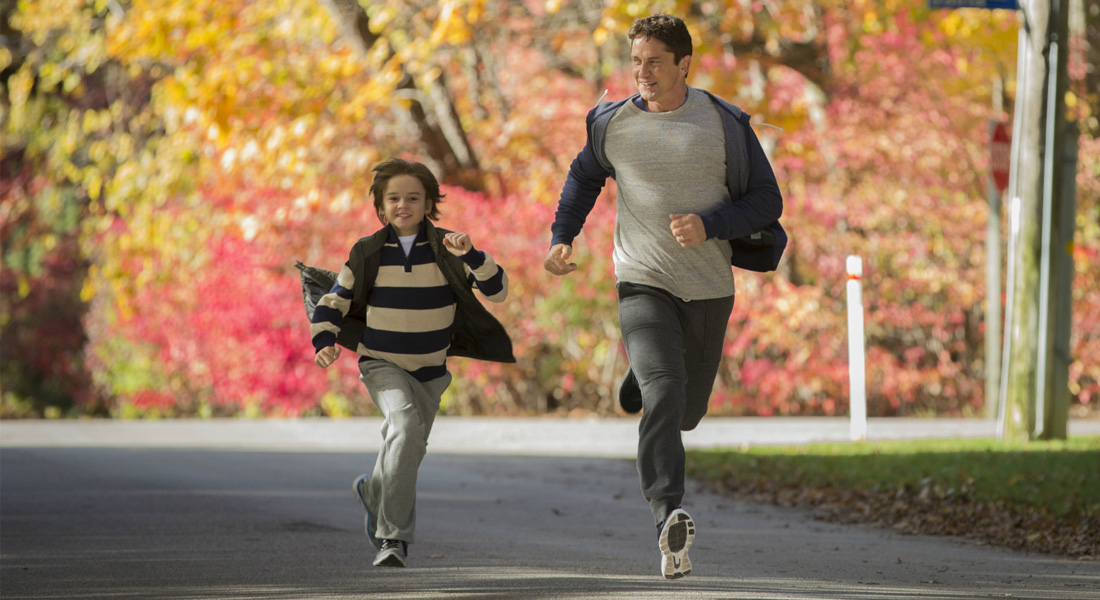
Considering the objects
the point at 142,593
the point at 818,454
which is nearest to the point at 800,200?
the point at 818,454

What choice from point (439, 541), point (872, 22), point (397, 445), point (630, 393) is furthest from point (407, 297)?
point (872, 22)

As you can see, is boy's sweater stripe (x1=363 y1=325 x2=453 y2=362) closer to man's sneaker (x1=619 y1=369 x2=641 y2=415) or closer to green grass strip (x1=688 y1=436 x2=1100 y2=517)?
man's sneaker (x1=619 y1=369 x2=641 y2=415)

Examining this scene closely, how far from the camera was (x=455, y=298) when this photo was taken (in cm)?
584

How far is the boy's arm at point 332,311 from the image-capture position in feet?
18.2

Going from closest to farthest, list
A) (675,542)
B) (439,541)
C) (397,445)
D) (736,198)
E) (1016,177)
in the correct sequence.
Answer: (675,542)
(736,198)
(397,445)
(439,541)
(1016,177)

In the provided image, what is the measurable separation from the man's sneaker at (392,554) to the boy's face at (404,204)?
1226 mm

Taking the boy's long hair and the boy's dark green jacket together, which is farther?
the boy's long hair

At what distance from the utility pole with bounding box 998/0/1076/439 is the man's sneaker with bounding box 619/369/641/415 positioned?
18.7 ft

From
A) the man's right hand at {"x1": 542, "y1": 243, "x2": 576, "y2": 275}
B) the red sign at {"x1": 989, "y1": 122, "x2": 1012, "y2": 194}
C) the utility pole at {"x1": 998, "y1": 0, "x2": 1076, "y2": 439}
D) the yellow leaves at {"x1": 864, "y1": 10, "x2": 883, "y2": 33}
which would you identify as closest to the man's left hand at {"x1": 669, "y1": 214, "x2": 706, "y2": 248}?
the man's right hand at {"x1": 542, "y1": 243, "x2": 576, "y2": 275}

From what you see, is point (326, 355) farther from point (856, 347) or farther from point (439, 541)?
point (856, 347)

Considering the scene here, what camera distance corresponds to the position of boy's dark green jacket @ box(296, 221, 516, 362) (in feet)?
18.5

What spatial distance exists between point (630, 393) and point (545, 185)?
8.86 meters

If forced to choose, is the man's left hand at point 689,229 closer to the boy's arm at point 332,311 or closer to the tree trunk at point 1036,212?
the boy's arm at point 332,311

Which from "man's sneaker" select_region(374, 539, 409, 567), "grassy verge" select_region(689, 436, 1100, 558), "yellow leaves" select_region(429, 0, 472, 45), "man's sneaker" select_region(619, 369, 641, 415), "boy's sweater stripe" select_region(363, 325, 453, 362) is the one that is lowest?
"grassy verge" select_region(689, 436, 1100, 558)
